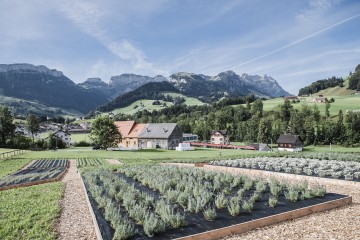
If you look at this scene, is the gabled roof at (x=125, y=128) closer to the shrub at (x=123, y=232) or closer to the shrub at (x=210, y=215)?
the shrub at (x=210, y=215)

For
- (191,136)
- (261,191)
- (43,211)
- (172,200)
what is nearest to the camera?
(43,211)

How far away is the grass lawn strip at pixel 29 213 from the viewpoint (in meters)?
11.0

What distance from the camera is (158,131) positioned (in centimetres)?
7888

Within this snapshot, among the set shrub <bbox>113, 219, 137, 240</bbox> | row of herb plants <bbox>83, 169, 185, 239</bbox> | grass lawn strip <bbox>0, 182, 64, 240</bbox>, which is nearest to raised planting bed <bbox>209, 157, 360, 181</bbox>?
row of herb plants <bbox>83, 169, 185, 239</bbox>

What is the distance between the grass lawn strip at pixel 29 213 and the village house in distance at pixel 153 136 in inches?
2217

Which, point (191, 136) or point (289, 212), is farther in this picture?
point (191, 136)

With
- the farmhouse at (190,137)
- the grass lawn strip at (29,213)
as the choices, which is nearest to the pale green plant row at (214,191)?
the grass lawn strip at (29,213)

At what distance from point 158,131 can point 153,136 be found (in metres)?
1.98

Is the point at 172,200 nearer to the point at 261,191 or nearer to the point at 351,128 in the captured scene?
the point at 261,191

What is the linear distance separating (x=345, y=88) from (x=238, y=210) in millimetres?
217081

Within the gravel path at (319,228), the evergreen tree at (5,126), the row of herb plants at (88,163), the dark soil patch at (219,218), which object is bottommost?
the gravel path at (319,228)

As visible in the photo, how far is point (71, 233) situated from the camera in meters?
11.2

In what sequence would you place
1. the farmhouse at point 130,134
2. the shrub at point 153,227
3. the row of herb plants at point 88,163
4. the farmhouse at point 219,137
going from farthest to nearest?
1. the farmhouse at point 219,137
2. the farmhouse at point 130,134
3. the row of herb plants at point 88,163
4. the shrub at point 153,227

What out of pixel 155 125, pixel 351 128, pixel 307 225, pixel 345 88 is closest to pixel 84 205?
pixel 307 225
